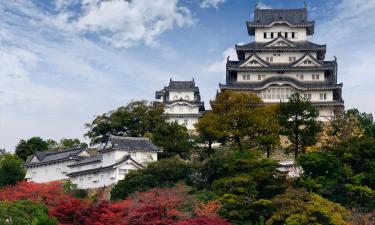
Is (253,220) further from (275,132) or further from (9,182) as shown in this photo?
(9,182)

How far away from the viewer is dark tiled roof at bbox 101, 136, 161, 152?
49.0 m

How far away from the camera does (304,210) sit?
1374 inches

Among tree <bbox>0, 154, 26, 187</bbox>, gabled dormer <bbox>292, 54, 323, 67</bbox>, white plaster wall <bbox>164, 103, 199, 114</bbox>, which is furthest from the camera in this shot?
white plaster wall <bbox>164, 103, 199, 114</bbox>

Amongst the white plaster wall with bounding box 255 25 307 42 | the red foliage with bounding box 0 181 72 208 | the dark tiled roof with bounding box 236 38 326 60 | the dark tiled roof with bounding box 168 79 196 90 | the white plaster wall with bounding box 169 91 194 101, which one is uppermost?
the white plaster wall with bounding box 255 25 307 42

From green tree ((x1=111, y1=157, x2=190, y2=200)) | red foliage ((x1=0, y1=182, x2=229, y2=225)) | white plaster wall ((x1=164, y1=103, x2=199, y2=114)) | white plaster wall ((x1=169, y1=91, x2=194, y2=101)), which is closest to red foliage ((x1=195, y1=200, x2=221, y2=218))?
red foliage ((x1=0, y1=182, x2=229, y2=225))

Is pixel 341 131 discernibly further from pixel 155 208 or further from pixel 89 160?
pixel 89 160

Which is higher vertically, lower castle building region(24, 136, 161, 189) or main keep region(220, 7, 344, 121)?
main keep region(220, 7, 344, 121)

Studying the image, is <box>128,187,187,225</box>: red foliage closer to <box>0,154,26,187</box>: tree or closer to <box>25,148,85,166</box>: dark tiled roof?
<box>0,154,26,187</box>: tree

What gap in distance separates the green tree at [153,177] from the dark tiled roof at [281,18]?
1073 inches

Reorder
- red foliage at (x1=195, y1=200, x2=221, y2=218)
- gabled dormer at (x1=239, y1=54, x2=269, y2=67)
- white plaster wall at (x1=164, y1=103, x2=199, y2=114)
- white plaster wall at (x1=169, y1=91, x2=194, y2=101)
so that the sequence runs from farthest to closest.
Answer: white plaster wall at (x1=169, y1=91, x2=194, y2=101)
white plaster wall at (x1=164, y1=103, x2=199, y2=114)
gabled dormer at (x1=239, y1=54, x2=269, y2=67)
red foliage at (x1=195, y1=200, x2=221, y2=218)

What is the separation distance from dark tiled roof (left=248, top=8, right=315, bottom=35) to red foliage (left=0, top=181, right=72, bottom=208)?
30.4 m

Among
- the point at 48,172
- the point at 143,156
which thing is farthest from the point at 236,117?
the point at 48,172

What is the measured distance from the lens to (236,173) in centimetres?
3906

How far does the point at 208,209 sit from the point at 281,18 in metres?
35.5
